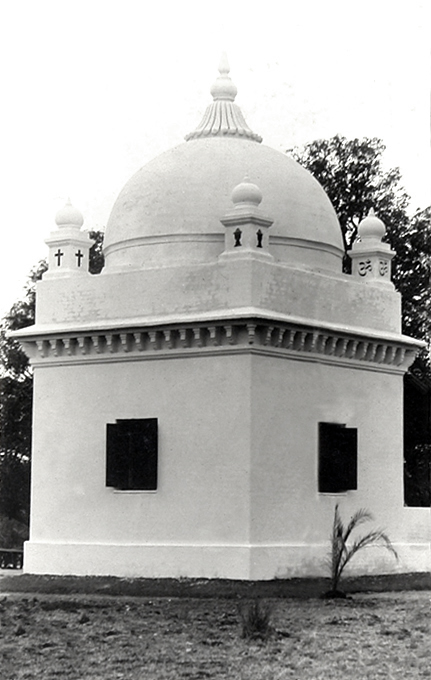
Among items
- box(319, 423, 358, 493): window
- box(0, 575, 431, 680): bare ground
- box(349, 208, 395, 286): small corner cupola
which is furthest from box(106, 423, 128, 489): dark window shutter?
box(349, 208, 395, 286): small corner cupola

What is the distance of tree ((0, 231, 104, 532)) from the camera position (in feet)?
120

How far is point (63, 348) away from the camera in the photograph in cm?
2461

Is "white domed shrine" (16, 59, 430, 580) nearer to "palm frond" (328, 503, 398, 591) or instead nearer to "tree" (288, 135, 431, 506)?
"palm frond" (328, 503, 398, 591)

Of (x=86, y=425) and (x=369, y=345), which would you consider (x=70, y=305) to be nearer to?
(x=86, y=425)

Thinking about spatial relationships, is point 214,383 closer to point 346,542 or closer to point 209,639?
point 346,542

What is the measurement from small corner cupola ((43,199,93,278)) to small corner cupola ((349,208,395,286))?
17.1ft

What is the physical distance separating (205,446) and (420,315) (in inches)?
495

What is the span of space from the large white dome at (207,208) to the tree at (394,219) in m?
9.03

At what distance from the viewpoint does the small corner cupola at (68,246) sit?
25406 millimetres

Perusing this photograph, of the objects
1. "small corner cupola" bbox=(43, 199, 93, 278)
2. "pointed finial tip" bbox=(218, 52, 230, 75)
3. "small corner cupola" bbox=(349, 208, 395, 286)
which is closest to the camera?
"small corner cupola" bbox=(43, 199, 93, 278)

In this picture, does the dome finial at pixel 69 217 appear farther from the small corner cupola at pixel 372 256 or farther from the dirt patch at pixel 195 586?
the dirt patch at pixel 195 586

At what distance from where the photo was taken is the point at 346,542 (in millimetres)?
24109

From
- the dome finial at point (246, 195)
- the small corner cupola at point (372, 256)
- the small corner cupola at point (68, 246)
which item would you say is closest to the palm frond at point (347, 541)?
the small corner cupola at point (372, 256)

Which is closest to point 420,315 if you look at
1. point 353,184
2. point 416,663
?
point 353,184
